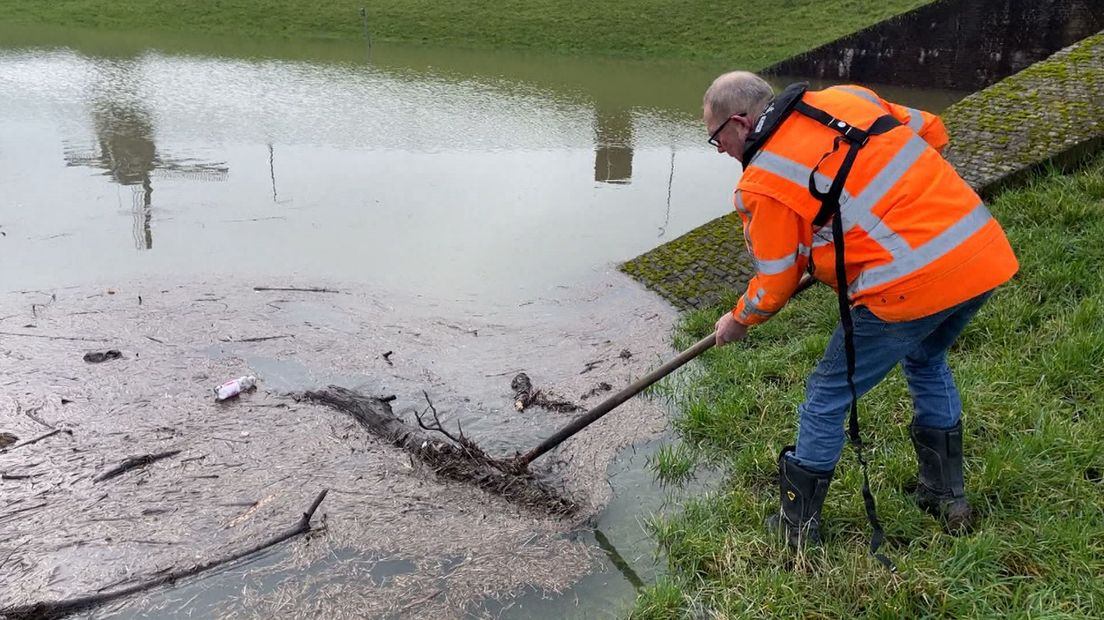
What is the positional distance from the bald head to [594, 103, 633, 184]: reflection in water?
6.40 metres

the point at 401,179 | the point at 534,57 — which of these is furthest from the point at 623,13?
the point at 401,179

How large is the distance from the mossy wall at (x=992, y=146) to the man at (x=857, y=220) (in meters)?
2.99

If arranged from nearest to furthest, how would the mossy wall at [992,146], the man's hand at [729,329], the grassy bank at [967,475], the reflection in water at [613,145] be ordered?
the grassy bank at [967,475] → the man's hand at [729,329] → the mossy wall at [992,146] → the reflection in water at [613,145]

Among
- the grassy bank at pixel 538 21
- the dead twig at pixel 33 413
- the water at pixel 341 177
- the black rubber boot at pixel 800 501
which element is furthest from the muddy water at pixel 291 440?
the grassy bank at pixel 538 21

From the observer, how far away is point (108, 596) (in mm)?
3092

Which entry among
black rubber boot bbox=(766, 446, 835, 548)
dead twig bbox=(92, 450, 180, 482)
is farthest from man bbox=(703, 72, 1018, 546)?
dead twig bbox=(92, 450, 180, 482)

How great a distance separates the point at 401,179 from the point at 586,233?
2.36 metres

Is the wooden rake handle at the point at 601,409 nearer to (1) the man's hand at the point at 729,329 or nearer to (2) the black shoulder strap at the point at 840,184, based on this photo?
(1) the man's hand at the point at 729,329

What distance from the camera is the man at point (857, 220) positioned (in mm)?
2488

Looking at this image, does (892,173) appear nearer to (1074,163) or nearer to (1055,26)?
(1074,163)

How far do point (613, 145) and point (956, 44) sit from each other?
348 inches

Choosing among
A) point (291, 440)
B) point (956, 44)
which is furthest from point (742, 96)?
point (956, 44)

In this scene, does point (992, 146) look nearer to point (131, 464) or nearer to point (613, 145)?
point (613, 145)

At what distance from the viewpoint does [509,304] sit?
6.01 meters
